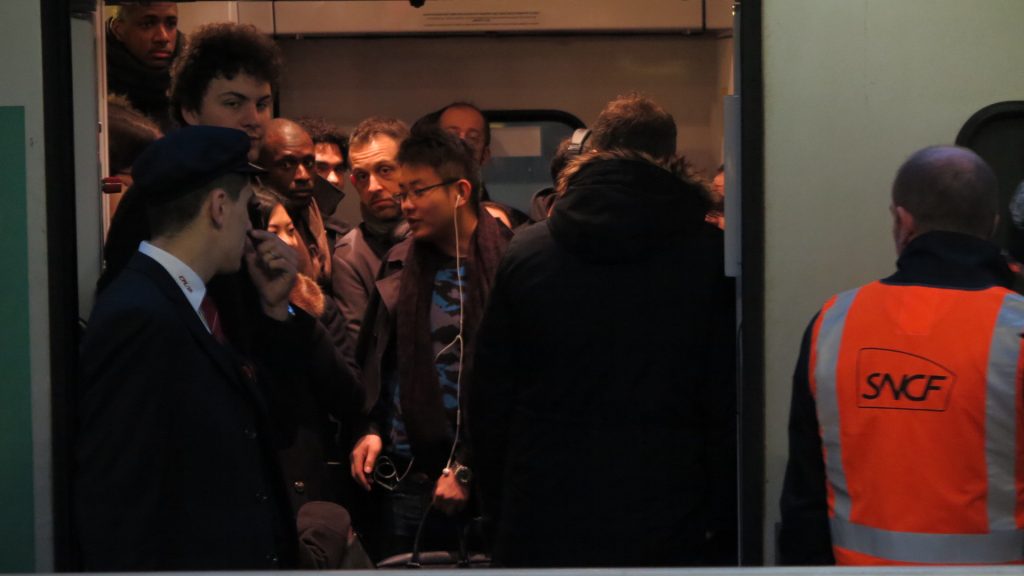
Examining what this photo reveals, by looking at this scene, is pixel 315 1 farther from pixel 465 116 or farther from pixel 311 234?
pixel 311 234

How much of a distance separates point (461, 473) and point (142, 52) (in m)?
2.08

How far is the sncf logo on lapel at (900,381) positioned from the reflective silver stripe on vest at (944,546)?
0.25 meters

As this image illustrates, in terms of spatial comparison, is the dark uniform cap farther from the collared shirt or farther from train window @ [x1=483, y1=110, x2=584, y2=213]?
train window @ [x1=483, y1=110, x2=584, y2=213]

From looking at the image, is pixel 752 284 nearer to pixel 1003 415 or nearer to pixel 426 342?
pixel 1003 415

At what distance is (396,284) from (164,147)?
1567 mm

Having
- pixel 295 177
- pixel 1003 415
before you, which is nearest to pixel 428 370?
pixel 295 177

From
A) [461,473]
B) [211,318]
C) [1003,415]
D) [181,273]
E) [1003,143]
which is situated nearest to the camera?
[1003,415]

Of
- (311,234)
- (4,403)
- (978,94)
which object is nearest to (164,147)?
(4,403)

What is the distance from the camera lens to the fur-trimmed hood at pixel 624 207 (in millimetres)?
3172

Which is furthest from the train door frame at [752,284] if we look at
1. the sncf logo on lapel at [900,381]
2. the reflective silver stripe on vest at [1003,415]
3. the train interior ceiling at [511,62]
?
the train interior ceiling at [511,62]

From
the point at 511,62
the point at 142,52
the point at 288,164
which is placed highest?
the point at 511,62

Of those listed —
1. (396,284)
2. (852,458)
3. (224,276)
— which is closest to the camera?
(852,458)

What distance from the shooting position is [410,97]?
6.27 m

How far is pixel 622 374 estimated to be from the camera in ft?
10.4
